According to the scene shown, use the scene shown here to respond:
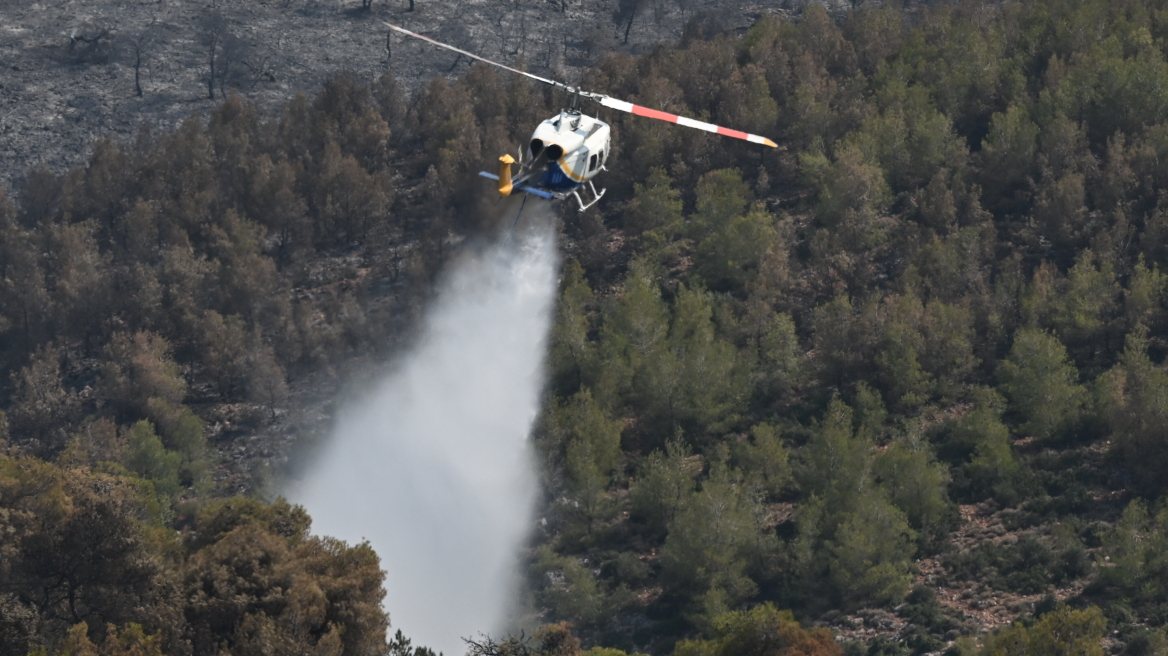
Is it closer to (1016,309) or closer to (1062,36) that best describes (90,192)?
(1016,309)

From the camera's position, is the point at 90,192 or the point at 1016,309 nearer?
the point at 1016,309

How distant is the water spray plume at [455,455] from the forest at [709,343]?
2.01 metres

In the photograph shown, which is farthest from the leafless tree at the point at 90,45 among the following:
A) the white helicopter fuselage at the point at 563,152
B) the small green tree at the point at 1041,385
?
the small green tree at the point at 1041,385

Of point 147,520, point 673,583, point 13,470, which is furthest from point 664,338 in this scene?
point 13,470

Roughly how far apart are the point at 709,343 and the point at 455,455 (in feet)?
47.5

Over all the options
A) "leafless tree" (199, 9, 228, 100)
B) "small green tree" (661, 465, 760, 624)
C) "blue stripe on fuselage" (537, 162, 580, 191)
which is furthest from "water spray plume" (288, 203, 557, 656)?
"leafless tree" (199, 9, 228, 100)

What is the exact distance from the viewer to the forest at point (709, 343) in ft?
162

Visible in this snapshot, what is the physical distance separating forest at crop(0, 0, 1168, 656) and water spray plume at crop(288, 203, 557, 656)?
6.60ft

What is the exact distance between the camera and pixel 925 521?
63.2m

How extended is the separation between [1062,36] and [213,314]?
2169 inches

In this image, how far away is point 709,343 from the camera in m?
73.2

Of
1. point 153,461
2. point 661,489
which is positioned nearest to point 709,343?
point 661,489

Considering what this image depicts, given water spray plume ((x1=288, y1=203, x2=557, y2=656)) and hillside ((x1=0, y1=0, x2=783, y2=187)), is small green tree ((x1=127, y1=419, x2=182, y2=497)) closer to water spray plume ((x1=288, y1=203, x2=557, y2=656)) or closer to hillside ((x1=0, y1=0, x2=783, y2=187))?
water spray plume ((x1=288, y1=203, x2=557, y2=656))

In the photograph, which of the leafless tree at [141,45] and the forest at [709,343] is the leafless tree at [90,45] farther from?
the forest at [709,343]
